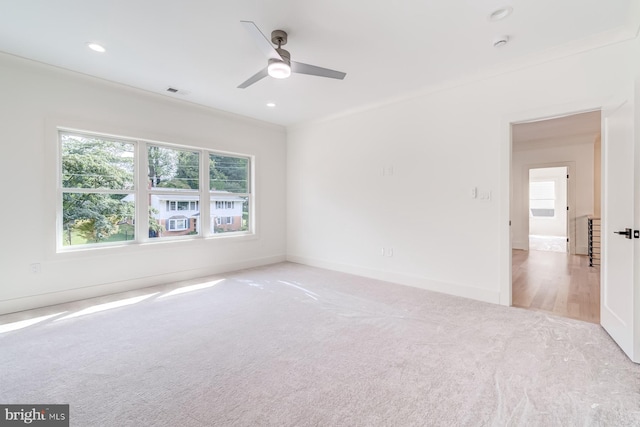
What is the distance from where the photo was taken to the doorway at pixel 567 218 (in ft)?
11.5

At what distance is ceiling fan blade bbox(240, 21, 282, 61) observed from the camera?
1894 millimetres

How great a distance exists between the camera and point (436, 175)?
12.2 ft

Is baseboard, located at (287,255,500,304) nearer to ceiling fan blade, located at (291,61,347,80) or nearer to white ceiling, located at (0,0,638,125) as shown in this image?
white ceiling, located at (0,0,638,125)

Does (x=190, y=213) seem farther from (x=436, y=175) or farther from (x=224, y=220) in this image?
(x=436, y=175)

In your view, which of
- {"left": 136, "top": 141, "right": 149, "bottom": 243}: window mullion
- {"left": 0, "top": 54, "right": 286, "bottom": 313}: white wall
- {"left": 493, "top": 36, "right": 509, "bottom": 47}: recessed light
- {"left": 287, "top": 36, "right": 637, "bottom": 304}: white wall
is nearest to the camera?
{"left": 493, "top": 36, "right": 509, "bottom": 47}: recessed light

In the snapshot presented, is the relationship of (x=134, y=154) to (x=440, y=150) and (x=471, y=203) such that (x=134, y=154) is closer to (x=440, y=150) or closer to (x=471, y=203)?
(x=440, y=150)

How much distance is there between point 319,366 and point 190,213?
3470 mm

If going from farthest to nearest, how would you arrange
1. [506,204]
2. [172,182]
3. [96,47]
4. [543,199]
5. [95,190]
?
[543,199], [172,182], [95,190], [506,204], [96,47]

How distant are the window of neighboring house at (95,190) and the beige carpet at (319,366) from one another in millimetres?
A: 926

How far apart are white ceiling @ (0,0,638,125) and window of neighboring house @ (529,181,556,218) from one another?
9.80 m

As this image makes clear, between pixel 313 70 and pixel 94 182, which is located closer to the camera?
pixel 313 70

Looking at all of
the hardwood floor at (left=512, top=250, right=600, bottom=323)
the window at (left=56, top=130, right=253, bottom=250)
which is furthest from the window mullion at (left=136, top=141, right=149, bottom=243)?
the hardwood floor at (left=512, top=250, right=600, bottom=323)

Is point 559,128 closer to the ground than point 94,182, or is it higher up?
higher up

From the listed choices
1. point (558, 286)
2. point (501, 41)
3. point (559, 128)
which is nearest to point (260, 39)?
point (501, 41)
